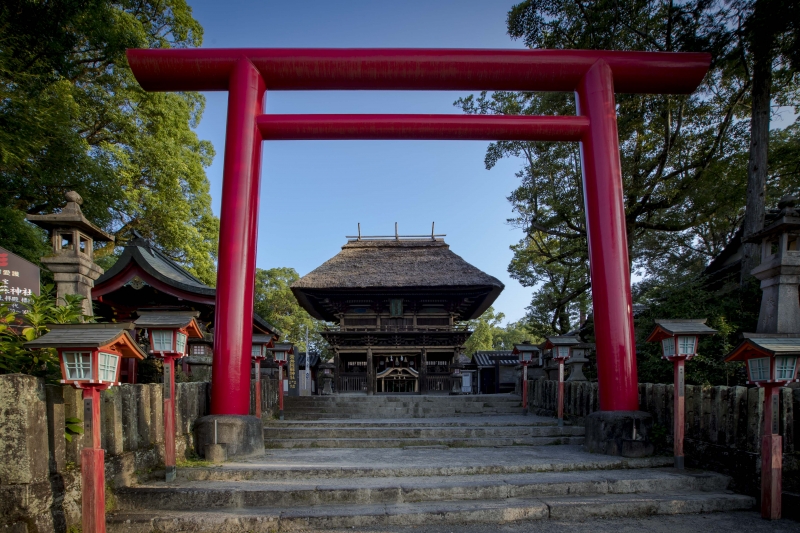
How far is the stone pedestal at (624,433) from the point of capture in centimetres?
621

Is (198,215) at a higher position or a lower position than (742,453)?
higher

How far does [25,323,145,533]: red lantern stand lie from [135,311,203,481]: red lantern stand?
1403mm

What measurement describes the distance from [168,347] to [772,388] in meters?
6.12

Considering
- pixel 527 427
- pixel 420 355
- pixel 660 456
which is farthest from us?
pixel 420 355

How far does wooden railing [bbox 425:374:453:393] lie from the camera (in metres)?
17.6

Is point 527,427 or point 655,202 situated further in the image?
point 655,202

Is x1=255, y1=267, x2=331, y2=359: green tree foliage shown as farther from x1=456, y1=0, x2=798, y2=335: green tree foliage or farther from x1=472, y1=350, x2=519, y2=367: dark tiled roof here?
x1=456, y1=0, x2=798, y2=335: green tree foliage

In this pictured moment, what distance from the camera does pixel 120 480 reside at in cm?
467

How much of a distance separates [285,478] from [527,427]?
449 centimetres

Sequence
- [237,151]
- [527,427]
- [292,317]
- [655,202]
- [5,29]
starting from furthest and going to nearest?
[292,317], [655,202], [5,29], [527,427], [237,151]

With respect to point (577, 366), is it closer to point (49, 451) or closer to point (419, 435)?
point (419, 435)

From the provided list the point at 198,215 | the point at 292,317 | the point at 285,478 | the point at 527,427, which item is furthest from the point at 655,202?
the point at 292,317

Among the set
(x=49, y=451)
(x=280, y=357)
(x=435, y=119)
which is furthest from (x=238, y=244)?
(x=280, y=357)

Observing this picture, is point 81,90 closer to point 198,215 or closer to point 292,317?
point 198,215
